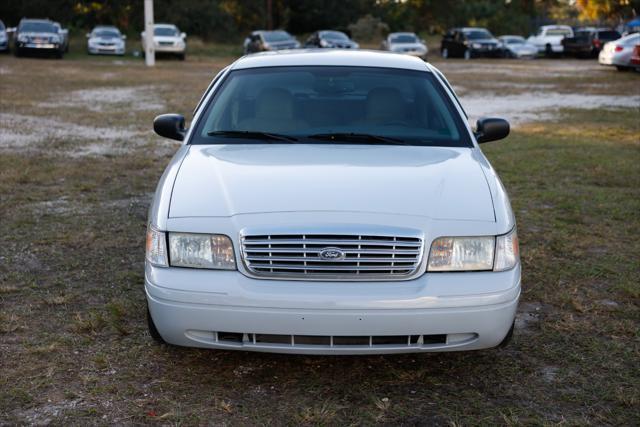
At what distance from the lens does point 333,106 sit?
4.85 meters

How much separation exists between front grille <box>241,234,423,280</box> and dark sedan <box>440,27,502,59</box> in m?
38.0

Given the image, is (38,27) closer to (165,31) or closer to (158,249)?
A: (165,31)

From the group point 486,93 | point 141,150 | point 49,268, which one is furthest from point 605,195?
point 486,93

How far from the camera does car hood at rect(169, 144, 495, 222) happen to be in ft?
11.8

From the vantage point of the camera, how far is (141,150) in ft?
34.2

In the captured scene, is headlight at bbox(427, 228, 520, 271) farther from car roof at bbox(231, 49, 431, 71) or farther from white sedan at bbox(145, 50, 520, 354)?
car roof at bbox(231, 49, 431, 71)

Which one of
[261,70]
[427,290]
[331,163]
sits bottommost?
[427,290]

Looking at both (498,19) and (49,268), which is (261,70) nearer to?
(49,268)

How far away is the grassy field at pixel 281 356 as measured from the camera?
3.44 meters

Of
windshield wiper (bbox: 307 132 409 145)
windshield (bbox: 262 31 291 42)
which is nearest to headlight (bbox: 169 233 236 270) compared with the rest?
windshield wiper (bbox: 307 132 409 145)

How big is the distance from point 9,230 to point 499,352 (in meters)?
4.03

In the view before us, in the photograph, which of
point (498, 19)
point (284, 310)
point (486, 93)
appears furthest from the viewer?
point (498, 19)

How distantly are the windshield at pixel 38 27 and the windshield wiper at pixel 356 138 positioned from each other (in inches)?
1236

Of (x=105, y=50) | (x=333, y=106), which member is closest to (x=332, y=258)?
(x=333, y=106)
